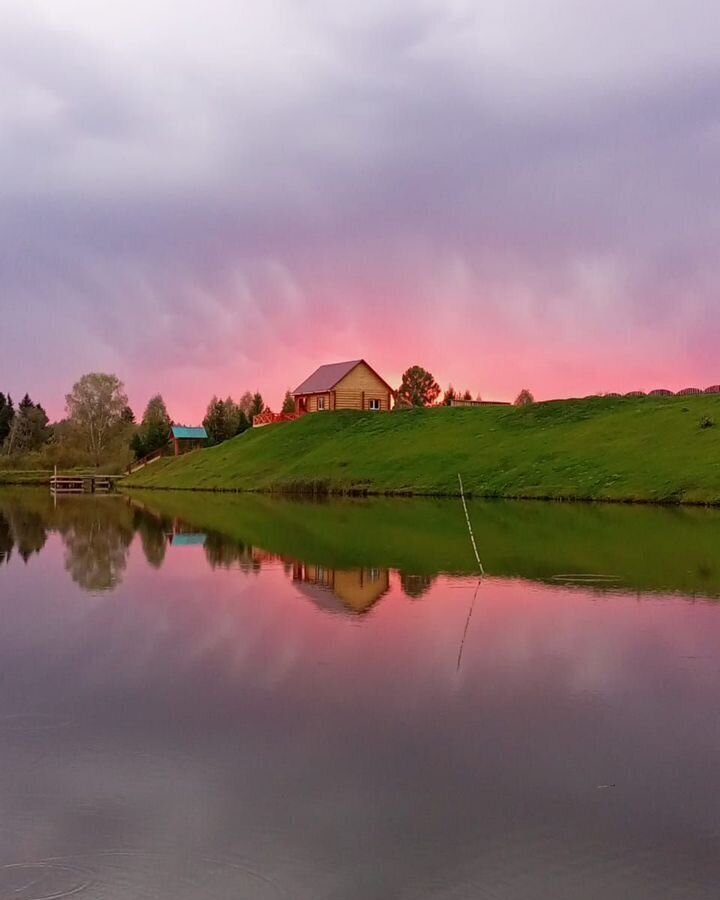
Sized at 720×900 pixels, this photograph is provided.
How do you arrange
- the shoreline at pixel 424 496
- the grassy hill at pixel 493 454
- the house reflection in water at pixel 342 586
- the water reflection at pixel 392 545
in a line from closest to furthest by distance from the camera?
the house reflection in water at pixel 342 586, the water reflection at pixel 392 545, the shoreline at pixel 424 496, the grassy hill at pixel 493 454

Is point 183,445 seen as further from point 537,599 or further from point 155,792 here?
point 155,792

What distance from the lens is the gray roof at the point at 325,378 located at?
124m

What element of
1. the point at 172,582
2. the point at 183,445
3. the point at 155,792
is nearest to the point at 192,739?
the point at 155,792

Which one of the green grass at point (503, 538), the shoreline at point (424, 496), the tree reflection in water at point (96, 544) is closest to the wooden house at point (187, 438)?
the shoreline at point (424, 496)

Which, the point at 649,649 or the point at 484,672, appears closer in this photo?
the point at 484,672

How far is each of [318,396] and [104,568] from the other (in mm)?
99120

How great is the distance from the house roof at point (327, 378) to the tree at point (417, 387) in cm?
3258

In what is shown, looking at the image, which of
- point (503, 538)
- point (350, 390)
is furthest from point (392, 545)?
point (350, 390)

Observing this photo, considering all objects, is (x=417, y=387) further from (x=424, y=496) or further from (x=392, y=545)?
(x=392, y=545)

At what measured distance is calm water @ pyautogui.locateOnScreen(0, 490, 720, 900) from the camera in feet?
23.9

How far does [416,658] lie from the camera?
14.4m

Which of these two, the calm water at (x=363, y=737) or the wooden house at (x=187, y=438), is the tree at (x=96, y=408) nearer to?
the wooden house at (x=187, y=438)

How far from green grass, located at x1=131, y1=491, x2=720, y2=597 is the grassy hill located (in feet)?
23.2

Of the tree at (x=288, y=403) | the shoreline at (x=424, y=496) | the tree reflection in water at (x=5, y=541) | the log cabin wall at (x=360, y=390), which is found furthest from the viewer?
the tree at (x=288, y=403)
